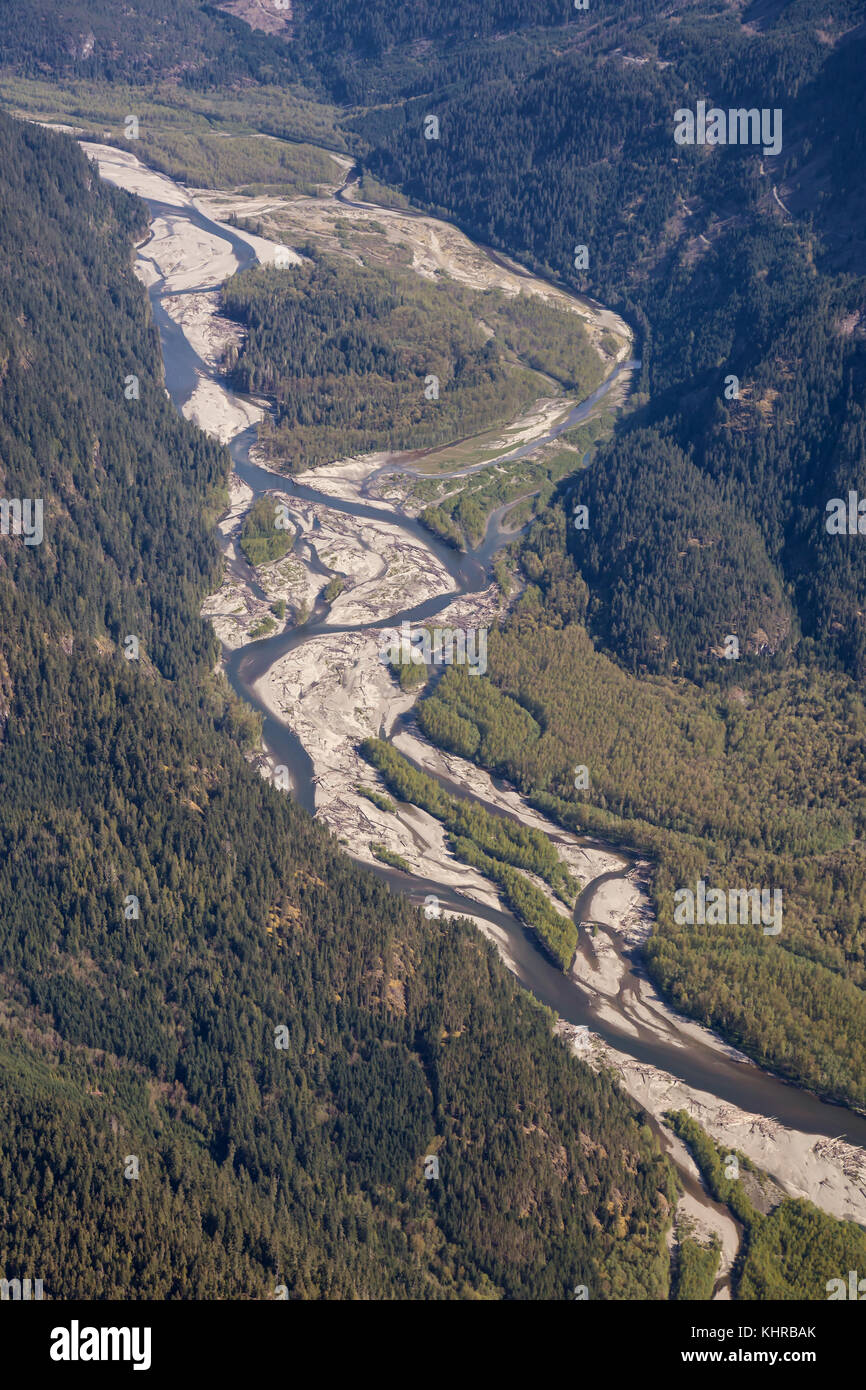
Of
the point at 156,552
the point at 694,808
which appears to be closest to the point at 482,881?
the point at 694,808

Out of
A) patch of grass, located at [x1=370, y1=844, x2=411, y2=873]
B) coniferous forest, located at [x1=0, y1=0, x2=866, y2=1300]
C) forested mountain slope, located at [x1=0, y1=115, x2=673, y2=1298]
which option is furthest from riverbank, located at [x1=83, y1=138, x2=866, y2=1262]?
forested mountain slope, located at [x1=0, y1=115, x2=673, y2=1298]

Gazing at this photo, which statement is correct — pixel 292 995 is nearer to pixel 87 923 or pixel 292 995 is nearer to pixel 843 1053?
pixel 87 923

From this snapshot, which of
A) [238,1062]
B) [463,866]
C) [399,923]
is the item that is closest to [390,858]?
[463,866]

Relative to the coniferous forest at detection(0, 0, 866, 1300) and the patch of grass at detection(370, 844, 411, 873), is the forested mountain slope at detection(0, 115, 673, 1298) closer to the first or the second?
the coniferous forest at detection(0, 0, 866, 1300)

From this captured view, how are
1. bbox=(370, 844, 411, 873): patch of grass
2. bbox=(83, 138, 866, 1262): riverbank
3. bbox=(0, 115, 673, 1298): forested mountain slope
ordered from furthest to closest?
1. bbox=(370, 844, 411, 873): patch of grass
2. bbox=(83, 138, 866, 1262): riverbank
3. bbox=(0, 115, 673, 1298): forested mountain slope

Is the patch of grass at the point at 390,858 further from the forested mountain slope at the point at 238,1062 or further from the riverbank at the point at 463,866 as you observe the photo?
the forested mountain slope at the point at 238,1062

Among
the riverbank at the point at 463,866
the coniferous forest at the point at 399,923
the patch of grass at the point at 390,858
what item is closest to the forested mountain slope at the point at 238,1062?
the coniferous forest at the point at 399,923

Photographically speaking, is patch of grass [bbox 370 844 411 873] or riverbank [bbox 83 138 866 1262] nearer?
riverbank [bbox 83 138 866 1262]

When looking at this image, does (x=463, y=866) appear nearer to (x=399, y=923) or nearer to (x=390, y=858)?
(x=390, y=858)
